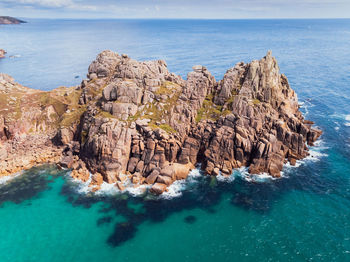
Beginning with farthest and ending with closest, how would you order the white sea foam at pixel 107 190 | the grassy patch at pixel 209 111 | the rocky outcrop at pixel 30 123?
the grassy patch at pixel 209 111
the rocky outcrop at pixel 30 123
the white sea foam at pixel 107 190

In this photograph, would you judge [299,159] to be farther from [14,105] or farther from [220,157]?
[14,105]

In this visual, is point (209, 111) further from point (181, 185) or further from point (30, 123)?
point (30, 123)

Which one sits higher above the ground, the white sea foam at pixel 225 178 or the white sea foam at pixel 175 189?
the white sea foam at pixel 225 178

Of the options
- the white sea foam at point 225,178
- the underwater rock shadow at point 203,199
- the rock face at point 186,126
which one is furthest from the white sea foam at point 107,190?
the white sea foam at point 225,178

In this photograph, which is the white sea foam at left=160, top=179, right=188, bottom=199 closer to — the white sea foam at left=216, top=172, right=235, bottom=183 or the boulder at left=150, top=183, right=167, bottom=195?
the boulder at left=150, top=183, right=167, bottom=195

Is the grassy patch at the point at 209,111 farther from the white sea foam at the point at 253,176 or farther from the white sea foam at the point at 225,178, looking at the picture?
the white sea foam at the point at 225,178

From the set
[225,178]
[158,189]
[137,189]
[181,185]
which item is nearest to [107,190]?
[137,189]

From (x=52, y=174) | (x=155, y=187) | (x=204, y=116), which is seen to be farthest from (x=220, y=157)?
(x=52, y=174)
